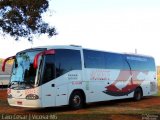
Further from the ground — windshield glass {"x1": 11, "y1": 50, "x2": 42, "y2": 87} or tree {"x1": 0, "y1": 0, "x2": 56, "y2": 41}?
tree {"x1": 0, "y1": 0, "x2": 56, "y2": 41}

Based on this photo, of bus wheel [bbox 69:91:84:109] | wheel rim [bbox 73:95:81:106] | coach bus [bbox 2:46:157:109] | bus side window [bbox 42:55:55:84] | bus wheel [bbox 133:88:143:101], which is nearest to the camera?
coach bus [bbox 2:46:157:109]

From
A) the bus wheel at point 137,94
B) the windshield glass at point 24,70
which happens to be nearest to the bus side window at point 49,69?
the windshield glass at point 24,70

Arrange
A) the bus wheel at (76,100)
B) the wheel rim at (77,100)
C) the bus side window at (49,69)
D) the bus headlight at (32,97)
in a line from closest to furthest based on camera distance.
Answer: the bus headlight at (32,97), the bus side window at (49,69), the bus wheel at (76,100), the wheel rim at (77,100)

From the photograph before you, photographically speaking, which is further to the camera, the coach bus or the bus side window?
the bus side window

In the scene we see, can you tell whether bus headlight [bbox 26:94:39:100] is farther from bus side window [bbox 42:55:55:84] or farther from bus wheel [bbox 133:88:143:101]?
bus wheel [bbox 133:88:143:101]

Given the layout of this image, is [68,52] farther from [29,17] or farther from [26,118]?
[29,17]

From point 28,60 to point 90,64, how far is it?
12.1 ft

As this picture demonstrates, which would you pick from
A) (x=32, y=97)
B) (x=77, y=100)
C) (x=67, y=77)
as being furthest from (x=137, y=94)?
(x=32, y=97)

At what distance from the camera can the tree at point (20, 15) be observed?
24.1 m

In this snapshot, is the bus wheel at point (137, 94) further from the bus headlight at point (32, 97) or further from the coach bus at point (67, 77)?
the bus headlight at point (32, 97)

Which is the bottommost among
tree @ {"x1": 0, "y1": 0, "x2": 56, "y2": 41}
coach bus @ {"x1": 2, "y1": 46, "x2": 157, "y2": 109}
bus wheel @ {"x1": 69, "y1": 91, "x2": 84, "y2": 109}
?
bus wheel @ {"x1": 69, "y1": 91, "x2": 84, "y2": 109}

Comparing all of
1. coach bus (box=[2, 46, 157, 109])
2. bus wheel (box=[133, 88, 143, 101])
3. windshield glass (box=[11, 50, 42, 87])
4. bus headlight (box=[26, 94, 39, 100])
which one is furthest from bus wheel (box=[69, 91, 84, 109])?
bus wheel (box=[133, 88, 143, 101])

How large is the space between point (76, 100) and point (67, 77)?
4.46 ft

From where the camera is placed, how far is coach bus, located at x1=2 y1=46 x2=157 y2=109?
17391 millimetres
